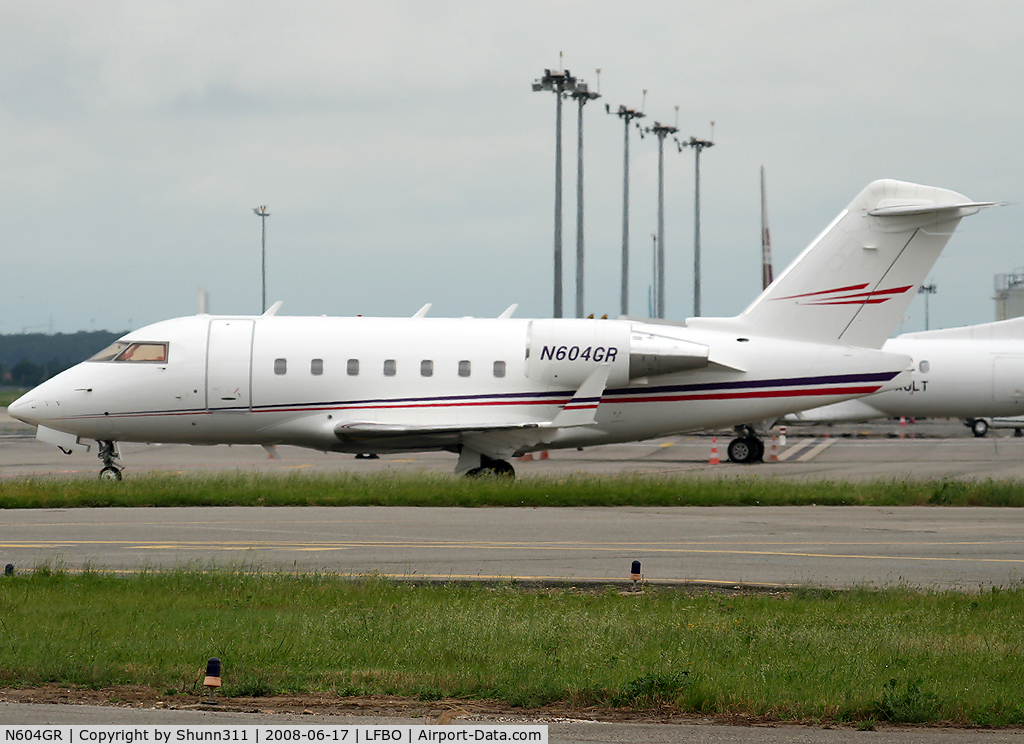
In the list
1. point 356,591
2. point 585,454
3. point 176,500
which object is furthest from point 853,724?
point 585,454

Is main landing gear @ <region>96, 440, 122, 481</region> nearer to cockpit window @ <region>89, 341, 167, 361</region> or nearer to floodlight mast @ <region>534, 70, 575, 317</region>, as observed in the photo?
cockpit window @ <region>89, 341, 167, 361</region>

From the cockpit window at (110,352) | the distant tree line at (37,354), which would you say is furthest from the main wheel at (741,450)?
the distant tree line at (37,354)

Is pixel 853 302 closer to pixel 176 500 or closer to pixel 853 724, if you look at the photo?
pixel 176 500

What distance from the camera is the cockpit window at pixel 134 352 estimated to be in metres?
25.5

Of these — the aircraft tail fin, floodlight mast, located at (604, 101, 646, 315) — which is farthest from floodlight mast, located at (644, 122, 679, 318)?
the aircraft tail fin

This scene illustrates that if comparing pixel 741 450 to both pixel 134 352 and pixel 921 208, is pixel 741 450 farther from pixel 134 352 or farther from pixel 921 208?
pixel 134 352

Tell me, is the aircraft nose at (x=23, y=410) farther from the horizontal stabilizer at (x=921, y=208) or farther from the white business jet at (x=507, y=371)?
the horizontal stabilizer at (x=921, y=208)

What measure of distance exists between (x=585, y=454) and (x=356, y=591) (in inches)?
993

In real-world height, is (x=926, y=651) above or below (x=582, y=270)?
below

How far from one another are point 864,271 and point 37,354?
87.4 meters

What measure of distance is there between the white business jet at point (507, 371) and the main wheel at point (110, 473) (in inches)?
3.3

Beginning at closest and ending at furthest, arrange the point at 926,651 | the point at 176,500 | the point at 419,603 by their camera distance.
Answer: the point at 926,651, the point at 419,603, the point at 176,500

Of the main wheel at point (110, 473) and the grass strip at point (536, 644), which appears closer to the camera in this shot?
the grass strip at point (536, 644)

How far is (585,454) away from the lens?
1471 inches
